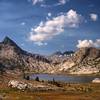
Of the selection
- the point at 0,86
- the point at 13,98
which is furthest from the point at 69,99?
the point at 0,86

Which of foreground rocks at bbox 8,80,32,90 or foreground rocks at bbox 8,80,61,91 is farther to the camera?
foreground rocks at bbox 8,80,32,90

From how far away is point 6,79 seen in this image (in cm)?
18025

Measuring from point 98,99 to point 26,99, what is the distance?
24.8m

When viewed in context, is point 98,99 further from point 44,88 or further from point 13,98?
point 44,88

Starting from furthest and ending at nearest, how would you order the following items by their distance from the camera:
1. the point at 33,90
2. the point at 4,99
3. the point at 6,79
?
the point at 6,79 → the point at 33,90 → the point at 4,99

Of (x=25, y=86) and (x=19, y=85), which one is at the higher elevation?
(x=19, y=85)

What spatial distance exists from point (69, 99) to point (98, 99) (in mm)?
10071

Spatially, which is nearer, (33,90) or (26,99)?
(26,99)

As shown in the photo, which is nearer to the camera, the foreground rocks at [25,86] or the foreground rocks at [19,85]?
the foreground rocks at [25,86]

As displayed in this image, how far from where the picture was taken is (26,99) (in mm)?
113125

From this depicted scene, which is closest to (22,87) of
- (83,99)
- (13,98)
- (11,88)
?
(11,88)

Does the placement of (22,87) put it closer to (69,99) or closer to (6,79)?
(6,79)

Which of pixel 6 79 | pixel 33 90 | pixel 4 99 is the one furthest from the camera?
pixel 6 79

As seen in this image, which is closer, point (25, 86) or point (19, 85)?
point (19, 85)
